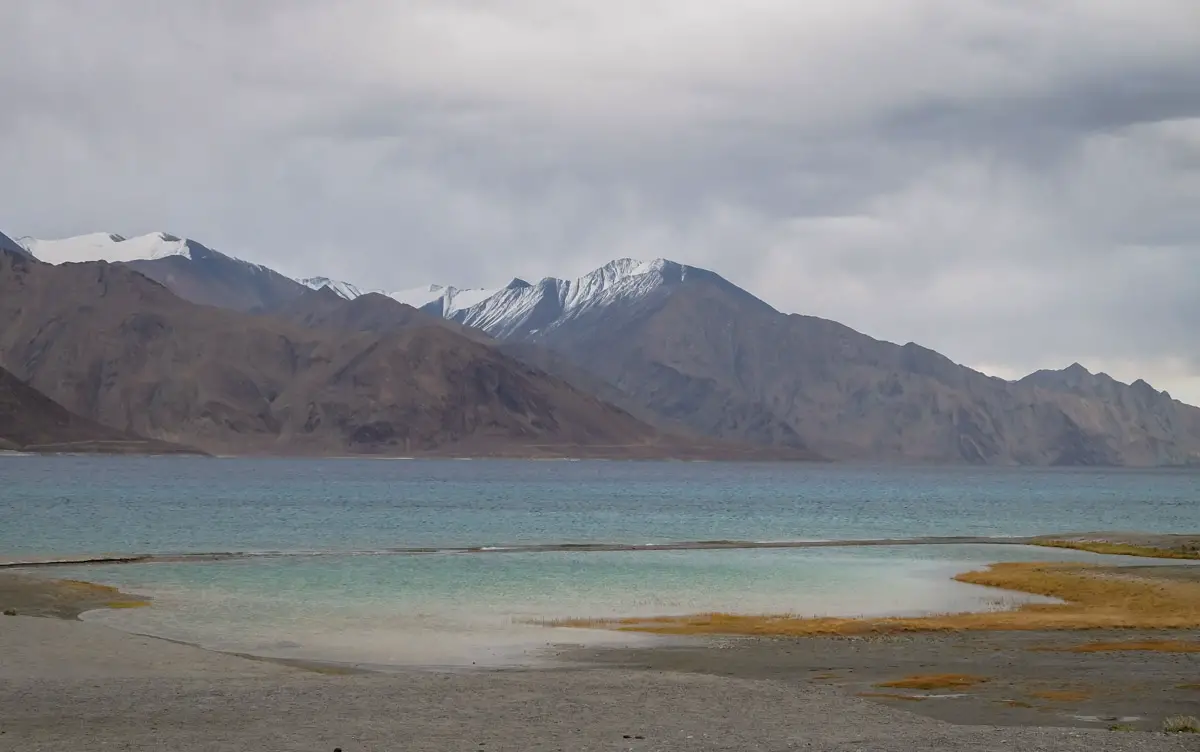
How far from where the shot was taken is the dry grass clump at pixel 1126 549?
78125 mm

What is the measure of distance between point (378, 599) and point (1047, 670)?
A: 1058 inches

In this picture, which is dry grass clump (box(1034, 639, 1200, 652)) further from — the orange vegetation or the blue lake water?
the blue lake water

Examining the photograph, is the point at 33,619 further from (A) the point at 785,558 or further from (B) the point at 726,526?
(B) the point at 726,526

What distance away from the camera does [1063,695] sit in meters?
26.5

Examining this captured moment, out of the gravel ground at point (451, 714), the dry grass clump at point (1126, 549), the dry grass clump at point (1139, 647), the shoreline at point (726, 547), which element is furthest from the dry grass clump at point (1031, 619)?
the shoreline at point (726, 547)

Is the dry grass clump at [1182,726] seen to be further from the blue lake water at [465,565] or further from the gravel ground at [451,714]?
the blue lake water at [465,565]

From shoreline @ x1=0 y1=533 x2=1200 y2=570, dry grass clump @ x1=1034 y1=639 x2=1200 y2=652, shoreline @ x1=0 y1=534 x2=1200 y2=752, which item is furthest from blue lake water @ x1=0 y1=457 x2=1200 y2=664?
dry grass clump @ x1=1034 y1=639 x2=1200 y2=652

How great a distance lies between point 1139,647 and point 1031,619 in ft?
29.1

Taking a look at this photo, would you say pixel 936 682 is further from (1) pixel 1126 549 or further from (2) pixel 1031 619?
(1) pixel 1126 549

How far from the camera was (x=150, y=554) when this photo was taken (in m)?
72.9

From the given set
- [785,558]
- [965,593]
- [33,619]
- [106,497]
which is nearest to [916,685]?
[33,619]

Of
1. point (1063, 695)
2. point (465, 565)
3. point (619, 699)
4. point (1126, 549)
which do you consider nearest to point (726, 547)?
point (465, 565)

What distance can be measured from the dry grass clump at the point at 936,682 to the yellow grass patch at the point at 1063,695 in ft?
5.59

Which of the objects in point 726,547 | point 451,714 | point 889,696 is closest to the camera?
point 451,714
